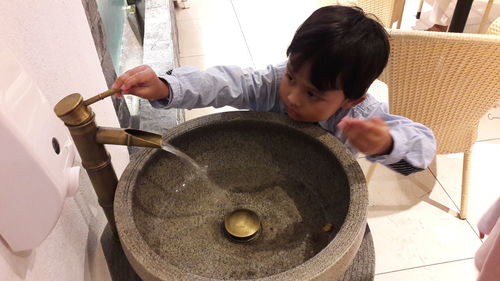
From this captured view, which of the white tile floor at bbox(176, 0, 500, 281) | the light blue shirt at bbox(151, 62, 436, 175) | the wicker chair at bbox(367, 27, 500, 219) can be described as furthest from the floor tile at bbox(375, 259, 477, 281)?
the light blue shirt at bbox(151, 62, 436, 175)

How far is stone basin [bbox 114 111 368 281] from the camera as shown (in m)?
0.69

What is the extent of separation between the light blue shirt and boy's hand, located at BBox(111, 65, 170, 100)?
0.03m

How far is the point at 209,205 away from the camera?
821 mm

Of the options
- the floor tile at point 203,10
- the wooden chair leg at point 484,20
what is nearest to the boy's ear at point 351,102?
the wooden chair leg at point 484,20

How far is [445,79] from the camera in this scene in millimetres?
1253

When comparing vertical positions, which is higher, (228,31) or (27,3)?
(27,3)

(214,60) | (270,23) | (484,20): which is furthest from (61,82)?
(484,20)

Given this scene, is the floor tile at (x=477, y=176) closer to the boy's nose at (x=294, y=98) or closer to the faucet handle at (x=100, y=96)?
the boy's nose at (x=294, y=98)

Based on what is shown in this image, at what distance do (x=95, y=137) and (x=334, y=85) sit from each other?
469 millimetres

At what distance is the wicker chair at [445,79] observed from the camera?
116cm

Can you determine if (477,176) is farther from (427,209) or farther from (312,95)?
(312,95)

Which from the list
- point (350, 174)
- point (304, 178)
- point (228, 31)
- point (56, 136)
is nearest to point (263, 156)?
point (304, 178)

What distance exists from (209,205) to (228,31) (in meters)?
2.22

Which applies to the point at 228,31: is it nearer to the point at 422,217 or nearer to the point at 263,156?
the point at 422,217
